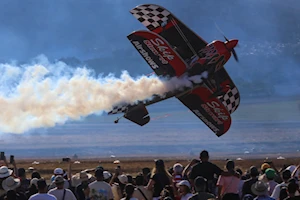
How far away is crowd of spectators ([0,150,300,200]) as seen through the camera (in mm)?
13398

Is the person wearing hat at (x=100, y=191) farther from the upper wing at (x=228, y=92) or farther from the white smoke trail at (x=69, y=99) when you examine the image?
the upper wing at (x=228, y=92)

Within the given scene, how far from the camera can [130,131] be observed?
12600 centimetres

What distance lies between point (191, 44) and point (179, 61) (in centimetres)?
97

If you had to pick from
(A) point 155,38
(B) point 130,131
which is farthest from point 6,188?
A: (B) point 130,131

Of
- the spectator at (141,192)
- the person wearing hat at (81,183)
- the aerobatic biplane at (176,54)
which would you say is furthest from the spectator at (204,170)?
the aerobatic biplane at (176,54)

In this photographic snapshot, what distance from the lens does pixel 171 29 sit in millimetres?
30469

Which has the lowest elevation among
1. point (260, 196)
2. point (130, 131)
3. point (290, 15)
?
point (260, 196)

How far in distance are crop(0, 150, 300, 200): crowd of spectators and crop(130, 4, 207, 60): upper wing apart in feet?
44.6

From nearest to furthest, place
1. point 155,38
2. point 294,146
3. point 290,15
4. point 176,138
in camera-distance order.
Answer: point 155,38, point 294,146, point 176,138, point 290,15

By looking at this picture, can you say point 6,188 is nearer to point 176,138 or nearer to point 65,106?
point 65,106

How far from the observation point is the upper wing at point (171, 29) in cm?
3025

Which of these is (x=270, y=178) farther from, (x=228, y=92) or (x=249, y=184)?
(x=228, y=92)

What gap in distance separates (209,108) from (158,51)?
4737 mm

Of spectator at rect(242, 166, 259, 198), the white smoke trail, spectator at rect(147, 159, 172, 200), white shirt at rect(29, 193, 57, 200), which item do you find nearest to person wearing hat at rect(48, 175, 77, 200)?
white shirt at rect(29, 193, 57, 200)
